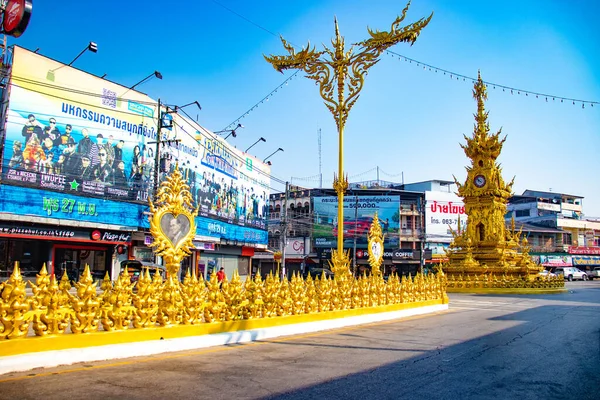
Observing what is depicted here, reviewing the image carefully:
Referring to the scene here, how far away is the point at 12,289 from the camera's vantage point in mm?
5785

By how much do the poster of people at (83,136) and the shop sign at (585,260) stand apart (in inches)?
2016

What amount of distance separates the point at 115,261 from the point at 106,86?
9969 millimetres

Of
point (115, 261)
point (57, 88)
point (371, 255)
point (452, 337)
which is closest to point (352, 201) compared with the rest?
point (115, 261)

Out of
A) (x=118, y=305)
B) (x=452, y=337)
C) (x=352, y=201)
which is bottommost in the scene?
(x=452, y=337)

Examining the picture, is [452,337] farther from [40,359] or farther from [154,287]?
[40,359]

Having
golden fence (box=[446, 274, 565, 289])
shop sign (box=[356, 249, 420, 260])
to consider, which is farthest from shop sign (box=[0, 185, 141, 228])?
shop sign (box=[356, 249, 420, 260])

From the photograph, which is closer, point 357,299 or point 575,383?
point 575,383

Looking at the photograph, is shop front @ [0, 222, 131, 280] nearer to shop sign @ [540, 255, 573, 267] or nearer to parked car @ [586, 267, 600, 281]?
shop sign @ [540, 255, 573, 267]

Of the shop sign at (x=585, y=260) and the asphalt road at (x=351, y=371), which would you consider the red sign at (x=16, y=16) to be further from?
the shop sign at (x=585, y=260)

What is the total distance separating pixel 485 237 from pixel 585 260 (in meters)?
41.4

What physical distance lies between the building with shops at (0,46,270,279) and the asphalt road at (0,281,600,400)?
42.1 feet

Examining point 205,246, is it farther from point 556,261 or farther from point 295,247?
point 556,261

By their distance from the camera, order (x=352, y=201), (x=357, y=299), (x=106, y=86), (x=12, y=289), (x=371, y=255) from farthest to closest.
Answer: (x=352, y=201) → (x=106, y=86) → (x=371, y=255) → (x=357, y=299) → (x=12, y=289)

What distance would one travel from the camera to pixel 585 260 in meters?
62.5
